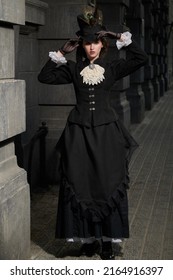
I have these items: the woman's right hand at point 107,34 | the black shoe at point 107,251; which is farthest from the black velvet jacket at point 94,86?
the black shoe at point 107,251

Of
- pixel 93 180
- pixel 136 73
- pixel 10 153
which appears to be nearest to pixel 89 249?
pixel 93 180

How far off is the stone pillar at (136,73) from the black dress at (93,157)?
9920 millimetres

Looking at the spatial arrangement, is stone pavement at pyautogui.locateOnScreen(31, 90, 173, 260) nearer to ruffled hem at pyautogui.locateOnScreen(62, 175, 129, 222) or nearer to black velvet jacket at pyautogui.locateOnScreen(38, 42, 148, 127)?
ruffled hem at pyautogui.locateOnScreen(62, 175, 129, 222)

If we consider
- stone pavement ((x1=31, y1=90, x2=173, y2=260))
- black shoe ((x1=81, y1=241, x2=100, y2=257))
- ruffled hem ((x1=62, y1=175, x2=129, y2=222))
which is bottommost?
stone pavement ((x1=31, y1=90, x2=173, y2=260))

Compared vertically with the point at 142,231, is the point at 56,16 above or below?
above

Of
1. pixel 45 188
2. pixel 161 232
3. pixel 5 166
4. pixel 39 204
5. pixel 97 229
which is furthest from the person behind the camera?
pixel 45 188

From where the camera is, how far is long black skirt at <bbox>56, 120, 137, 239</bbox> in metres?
4.69

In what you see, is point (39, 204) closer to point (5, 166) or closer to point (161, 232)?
point (161, 232)

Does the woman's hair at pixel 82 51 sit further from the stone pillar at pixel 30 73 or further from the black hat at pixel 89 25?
the stone pillar at pixel 30 73

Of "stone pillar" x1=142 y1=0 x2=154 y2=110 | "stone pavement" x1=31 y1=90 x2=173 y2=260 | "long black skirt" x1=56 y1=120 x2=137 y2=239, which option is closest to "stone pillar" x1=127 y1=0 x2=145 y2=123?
"stone pillar" x1=142 y1=0 x2=154 y2=110

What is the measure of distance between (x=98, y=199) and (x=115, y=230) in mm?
298

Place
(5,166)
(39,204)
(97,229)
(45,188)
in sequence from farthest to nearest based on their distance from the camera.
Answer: (45,188) → (39,204) → (97,229) → (5,166)

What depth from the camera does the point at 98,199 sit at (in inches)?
187

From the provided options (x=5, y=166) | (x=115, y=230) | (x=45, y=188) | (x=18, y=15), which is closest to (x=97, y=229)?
(x=115, y=230)
